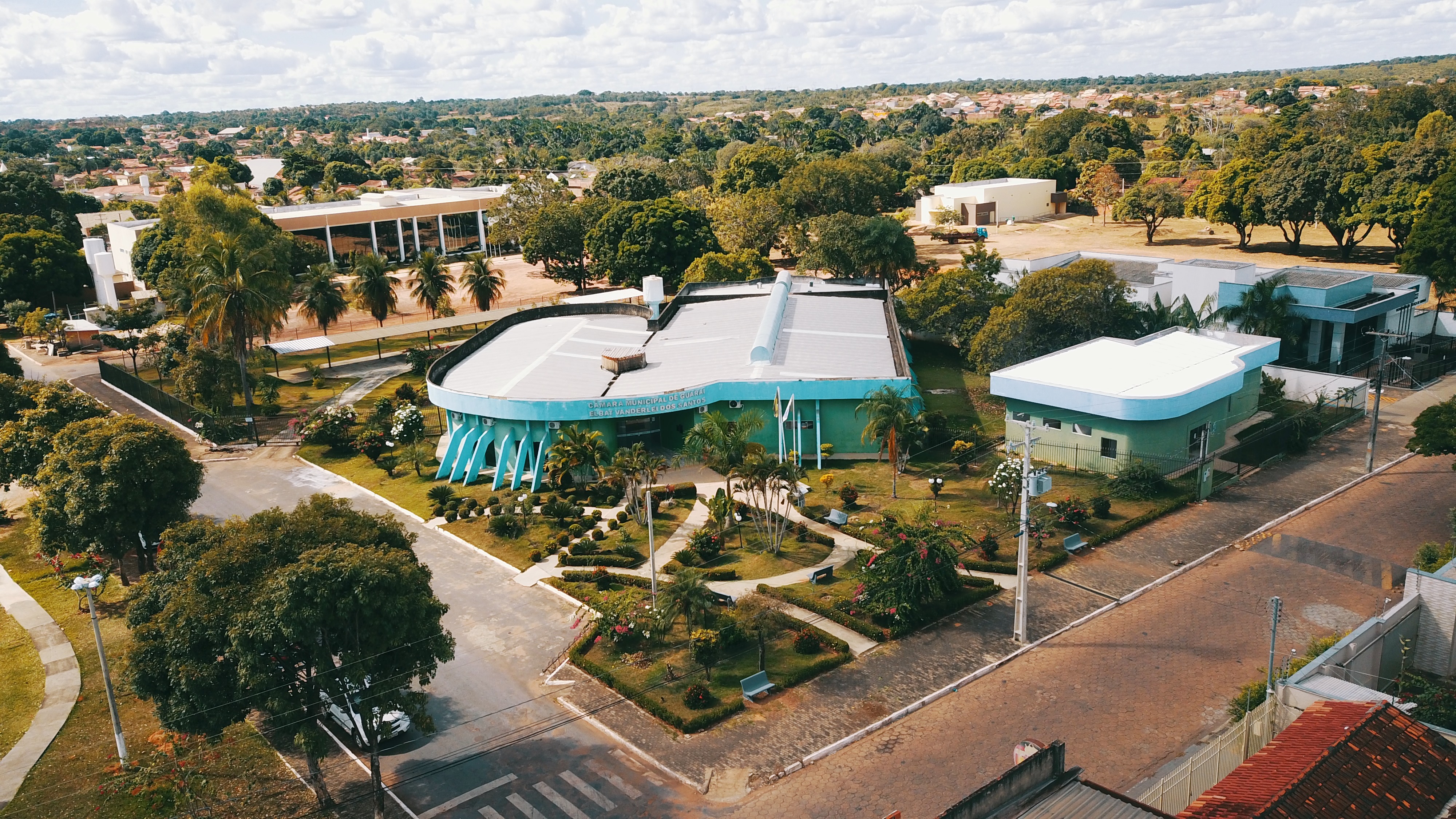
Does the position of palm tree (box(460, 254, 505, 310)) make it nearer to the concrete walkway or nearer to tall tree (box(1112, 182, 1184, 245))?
the concrete walkway

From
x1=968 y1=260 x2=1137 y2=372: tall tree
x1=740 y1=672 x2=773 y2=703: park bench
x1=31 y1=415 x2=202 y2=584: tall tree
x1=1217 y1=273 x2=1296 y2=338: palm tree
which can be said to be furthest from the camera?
x1=1217 y1=273 x2=1296 y2=338: palm tree

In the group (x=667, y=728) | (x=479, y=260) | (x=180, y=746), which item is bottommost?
(x=667, y=728)

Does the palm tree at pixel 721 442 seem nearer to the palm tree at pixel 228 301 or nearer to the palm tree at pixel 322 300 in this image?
the palm tree at pixel 228 301

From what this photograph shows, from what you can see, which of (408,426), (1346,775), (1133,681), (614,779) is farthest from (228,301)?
(1346,775)

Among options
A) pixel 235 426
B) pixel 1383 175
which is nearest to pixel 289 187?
pixel 235 426

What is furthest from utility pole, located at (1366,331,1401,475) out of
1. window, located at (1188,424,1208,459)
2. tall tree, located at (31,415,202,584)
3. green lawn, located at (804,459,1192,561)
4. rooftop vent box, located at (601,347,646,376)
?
tall tree, located at (31,415,202,584)

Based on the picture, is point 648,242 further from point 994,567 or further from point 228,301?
point 994,567

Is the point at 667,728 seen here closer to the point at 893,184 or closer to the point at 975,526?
the point at 975,526
